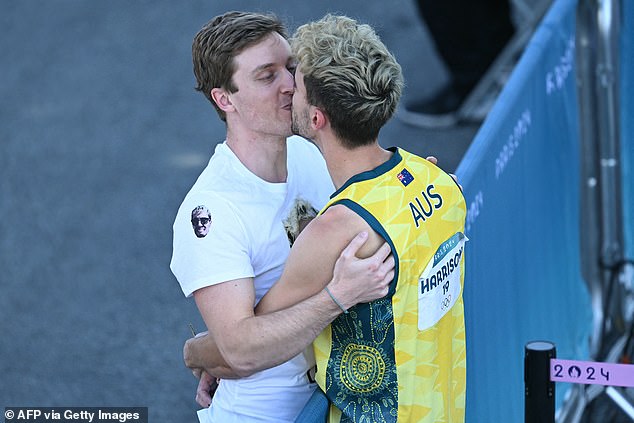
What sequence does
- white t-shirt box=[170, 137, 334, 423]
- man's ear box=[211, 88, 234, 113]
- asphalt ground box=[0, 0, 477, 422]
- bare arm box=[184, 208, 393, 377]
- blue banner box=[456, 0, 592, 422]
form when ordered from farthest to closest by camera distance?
asphalt ground box=[0, 0, 477, 422], blue banner box=[456, 0, 592, 422], man's ear box=[211, 88, 234, 113], white t-shirt box=[170, 137, 334, 423], bare arm box=[184, 208, 393, 377]

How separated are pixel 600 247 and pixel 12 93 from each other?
5.04 metres

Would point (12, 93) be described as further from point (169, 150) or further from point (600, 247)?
point (600, 247)

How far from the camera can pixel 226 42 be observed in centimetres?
287

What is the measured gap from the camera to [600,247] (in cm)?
493

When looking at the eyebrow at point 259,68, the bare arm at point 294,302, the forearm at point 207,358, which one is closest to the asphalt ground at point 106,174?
the forearm at point 207,358

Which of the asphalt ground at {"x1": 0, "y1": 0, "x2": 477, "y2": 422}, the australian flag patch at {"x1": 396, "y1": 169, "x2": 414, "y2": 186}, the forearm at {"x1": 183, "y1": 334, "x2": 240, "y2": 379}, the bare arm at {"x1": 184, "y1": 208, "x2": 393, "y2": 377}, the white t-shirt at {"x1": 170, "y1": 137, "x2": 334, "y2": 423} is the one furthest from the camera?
the asphalt ground at {"x1": 0, "y1": 0, "x2": 477, "y2": 422}

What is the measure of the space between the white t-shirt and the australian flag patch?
1.38 ft

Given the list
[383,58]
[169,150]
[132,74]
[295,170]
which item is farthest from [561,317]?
[132,74]

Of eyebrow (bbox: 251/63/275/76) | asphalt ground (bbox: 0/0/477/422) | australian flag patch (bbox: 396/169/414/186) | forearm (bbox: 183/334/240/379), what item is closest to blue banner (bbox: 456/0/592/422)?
australian flag patch (bbox: 396/169/414/186)

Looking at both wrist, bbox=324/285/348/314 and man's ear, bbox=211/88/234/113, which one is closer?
wrist, bbox=324/285/348/314

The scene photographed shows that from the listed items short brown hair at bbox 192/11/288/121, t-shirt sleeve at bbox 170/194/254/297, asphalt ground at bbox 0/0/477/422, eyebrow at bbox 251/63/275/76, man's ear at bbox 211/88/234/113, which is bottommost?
asphalt ground at bbox 0/0/477/422

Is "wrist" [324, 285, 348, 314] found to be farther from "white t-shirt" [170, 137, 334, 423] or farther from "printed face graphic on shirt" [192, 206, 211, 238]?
"printed face graphic on shirt" [192, 206, 211, 238]

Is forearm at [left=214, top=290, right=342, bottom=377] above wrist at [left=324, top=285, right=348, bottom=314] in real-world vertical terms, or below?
below

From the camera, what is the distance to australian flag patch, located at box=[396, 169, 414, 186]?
2.63m
